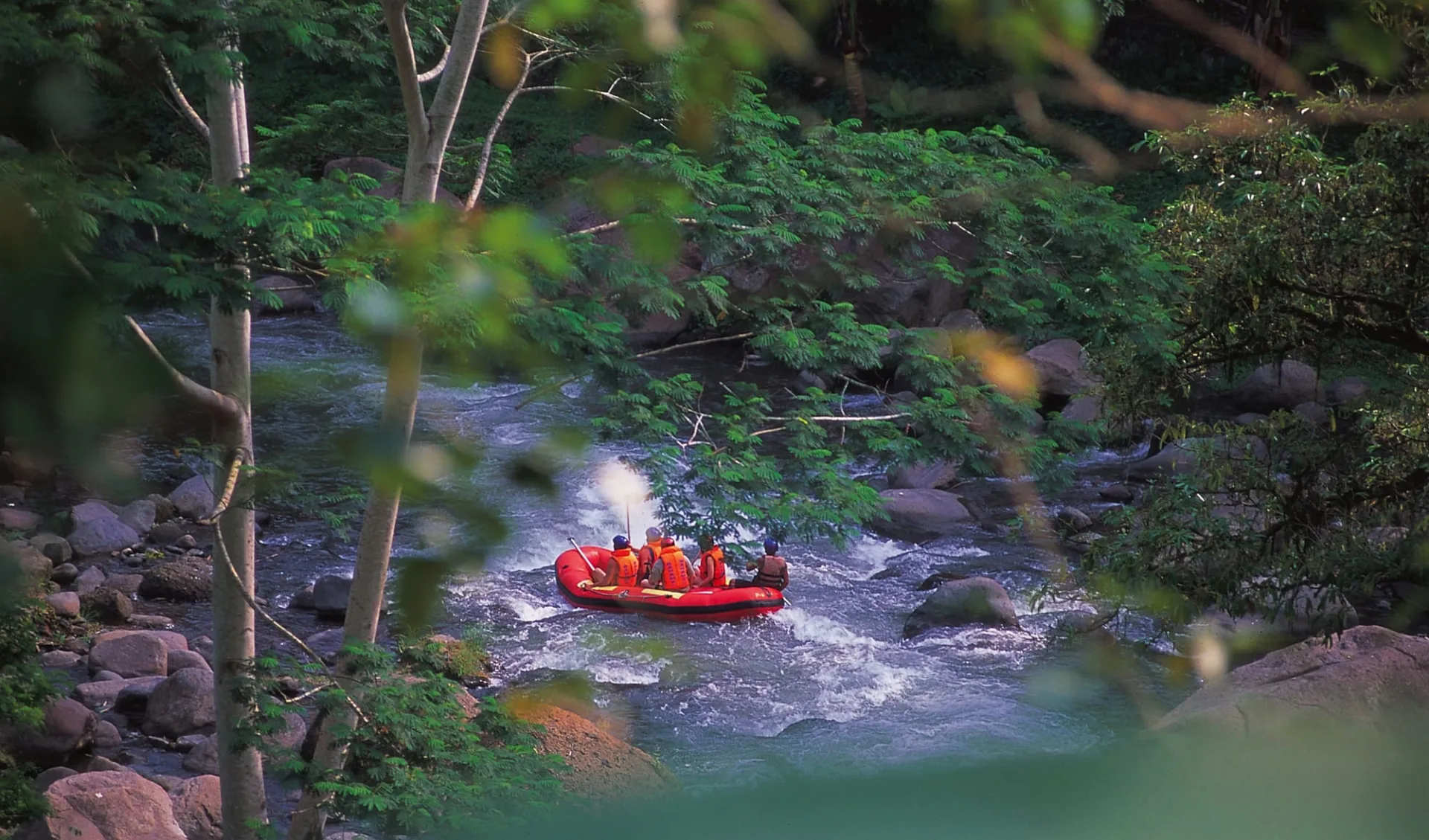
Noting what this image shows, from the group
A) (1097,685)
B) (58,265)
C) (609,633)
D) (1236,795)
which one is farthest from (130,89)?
(609,633)

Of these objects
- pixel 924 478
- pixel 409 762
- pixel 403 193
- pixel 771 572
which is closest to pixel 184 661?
pixel 771 572

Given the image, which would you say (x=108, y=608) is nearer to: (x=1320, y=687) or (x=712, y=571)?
(x=712, y=571)

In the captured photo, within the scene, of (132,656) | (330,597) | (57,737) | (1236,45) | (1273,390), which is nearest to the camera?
(1236,45)

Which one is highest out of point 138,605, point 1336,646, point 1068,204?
point 1068,204

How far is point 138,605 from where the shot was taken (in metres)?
10.1

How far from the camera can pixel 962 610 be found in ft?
33.1

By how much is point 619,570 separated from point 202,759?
3803 mm

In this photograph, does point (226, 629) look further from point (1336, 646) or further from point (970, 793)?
point (1336, 646)

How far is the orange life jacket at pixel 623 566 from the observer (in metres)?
10.6

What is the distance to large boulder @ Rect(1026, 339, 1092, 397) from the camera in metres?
13.1

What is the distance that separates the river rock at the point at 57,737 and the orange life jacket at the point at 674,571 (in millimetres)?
4471

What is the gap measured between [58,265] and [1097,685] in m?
8.68

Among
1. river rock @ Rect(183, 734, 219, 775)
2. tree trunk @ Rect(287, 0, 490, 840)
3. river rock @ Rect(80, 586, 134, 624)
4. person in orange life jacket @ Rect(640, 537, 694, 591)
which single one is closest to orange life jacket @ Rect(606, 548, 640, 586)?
person in orange life jacket @ Rect(640, 537, 694, 591)

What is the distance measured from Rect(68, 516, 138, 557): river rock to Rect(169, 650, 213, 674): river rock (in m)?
2.39
